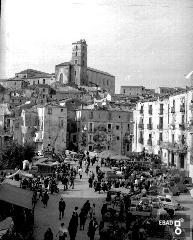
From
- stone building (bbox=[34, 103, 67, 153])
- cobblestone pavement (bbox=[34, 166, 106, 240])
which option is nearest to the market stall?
cobblestone pavement (bbox=[34, 166, 106, 240])

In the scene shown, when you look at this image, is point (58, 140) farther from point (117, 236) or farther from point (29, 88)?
point (117, 236)

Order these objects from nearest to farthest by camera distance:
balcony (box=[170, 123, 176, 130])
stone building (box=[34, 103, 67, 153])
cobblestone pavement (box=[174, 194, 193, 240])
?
cobblestone pavement (box=[174, 194, 193, 240]) → balcony (box=[170, 123, 176, 130]) → stone building (box=[34, 103, 67, 153])

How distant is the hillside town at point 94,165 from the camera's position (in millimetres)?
9859

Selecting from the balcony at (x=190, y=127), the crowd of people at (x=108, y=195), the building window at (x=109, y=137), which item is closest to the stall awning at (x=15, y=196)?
the crowd of people at (x=108, y=195)

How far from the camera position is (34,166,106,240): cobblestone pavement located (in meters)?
9.69

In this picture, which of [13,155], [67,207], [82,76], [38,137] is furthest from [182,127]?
[82,76]

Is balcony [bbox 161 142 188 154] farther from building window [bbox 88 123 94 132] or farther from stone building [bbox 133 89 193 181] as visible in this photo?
building window [bbox 88 123 94 132]

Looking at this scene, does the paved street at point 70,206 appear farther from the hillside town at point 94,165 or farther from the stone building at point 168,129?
the stone building at point 168,129

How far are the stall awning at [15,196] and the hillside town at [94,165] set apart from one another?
0.04 meters

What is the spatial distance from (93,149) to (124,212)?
2182 centimetres

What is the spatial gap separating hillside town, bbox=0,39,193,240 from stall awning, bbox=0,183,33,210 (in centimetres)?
4

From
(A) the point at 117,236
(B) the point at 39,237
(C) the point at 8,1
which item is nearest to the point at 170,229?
(A) the point at 117,236

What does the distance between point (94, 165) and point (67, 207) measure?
1209 centimetres

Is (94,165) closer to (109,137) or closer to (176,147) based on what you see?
(176,147)
